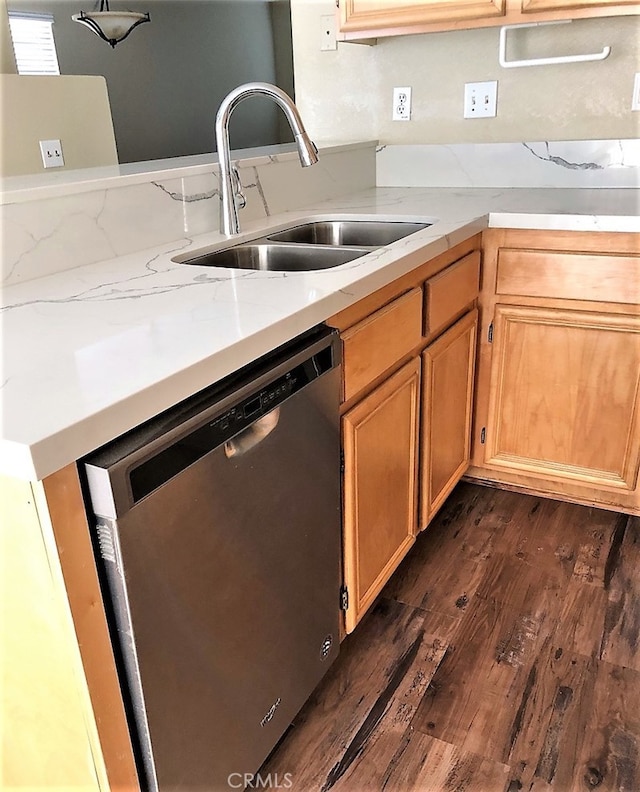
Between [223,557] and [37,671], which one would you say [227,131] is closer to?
[223,557]

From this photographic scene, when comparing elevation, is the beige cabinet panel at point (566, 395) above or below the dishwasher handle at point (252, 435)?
below

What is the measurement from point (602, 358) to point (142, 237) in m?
1.27

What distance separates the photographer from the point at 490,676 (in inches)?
58.1

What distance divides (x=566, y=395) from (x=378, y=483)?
80cm

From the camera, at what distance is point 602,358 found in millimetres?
1864

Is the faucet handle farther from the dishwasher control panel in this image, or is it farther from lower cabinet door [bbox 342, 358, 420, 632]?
the dishwasher control panel

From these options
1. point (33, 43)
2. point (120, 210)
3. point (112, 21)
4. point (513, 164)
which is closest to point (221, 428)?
point (120, 210)

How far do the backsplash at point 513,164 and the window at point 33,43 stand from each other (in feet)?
8.72

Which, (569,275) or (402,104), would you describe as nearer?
(569,275)

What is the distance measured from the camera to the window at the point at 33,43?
3875 millimetres

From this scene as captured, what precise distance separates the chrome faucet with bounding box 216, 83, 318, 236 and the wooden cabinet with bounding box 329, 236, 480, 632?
1.25 feet

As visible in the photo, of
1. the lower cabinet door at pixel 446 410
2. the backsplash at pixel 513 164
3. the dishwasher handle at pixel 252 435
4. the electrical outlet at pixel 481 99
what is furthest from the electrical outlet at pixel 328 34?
the dishwasher handle at pixel 252 435

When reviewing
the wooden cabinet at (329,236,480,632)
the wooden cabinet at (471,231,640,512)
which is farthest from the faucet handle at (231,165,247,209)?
the wooden cabinet at (471,231,640,512)

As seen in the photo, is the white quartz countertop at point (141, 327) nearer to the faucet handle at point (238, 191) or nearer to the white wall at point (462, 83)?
the faucet handle at point (238, 191)
